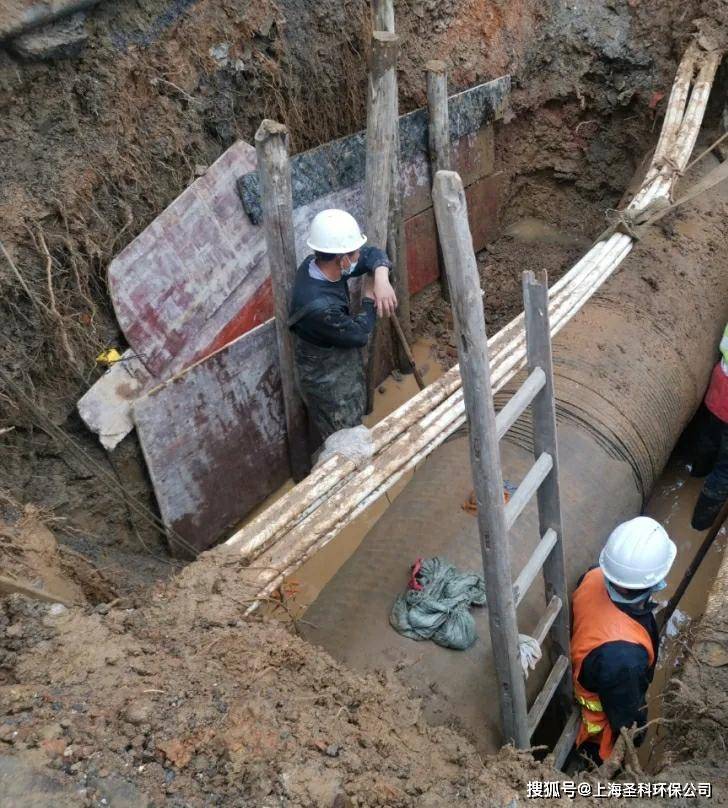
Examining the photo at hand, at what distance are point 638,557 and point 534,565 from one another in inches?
19.6

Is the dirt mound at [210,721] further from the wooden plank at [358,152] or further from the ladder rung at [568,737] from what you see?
Result: the wooden plank at [358,152]

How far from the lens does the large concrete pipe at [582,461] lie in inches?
104

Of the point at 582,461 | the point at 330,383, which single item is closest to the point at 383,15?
the point at 330,383

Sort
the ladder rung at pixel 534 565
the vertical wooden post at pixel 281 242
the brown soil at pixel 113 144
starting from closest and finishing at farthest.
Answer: the ladder rung at pixel 534 565
the brown soil at pixel 113 144
the vertical wooden post at pixel 281 242

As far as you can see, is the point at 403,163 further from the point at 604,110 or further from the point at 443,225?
the point at 443,225

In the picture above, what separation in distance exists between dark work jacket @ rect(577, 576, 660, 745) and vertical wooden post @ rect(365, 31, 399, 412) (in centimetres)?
265

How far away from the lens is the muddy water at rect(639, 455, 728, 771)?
381 centimetres

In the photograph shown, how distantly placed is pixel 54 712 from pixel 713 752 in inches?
79.9

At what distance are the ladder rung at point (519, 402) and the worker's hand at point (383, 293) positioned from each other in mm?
1621

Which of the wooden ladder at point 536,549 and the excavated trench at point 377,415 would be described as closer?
the excavated trench at point 377,415

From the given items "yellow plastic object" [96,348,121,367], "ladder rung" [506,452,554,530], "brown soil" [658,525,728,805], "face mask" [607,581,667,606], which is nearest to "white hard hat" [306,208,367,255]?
"yellow plastic object" [96,348,121,367]

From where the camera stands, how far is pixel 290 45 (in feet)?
14.8

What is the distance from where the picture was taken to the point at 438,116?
16.7 ft

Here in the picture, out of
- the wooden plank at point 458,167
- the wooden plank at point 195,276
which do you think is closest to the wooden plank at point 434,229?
the wooden plank at point 458,167
